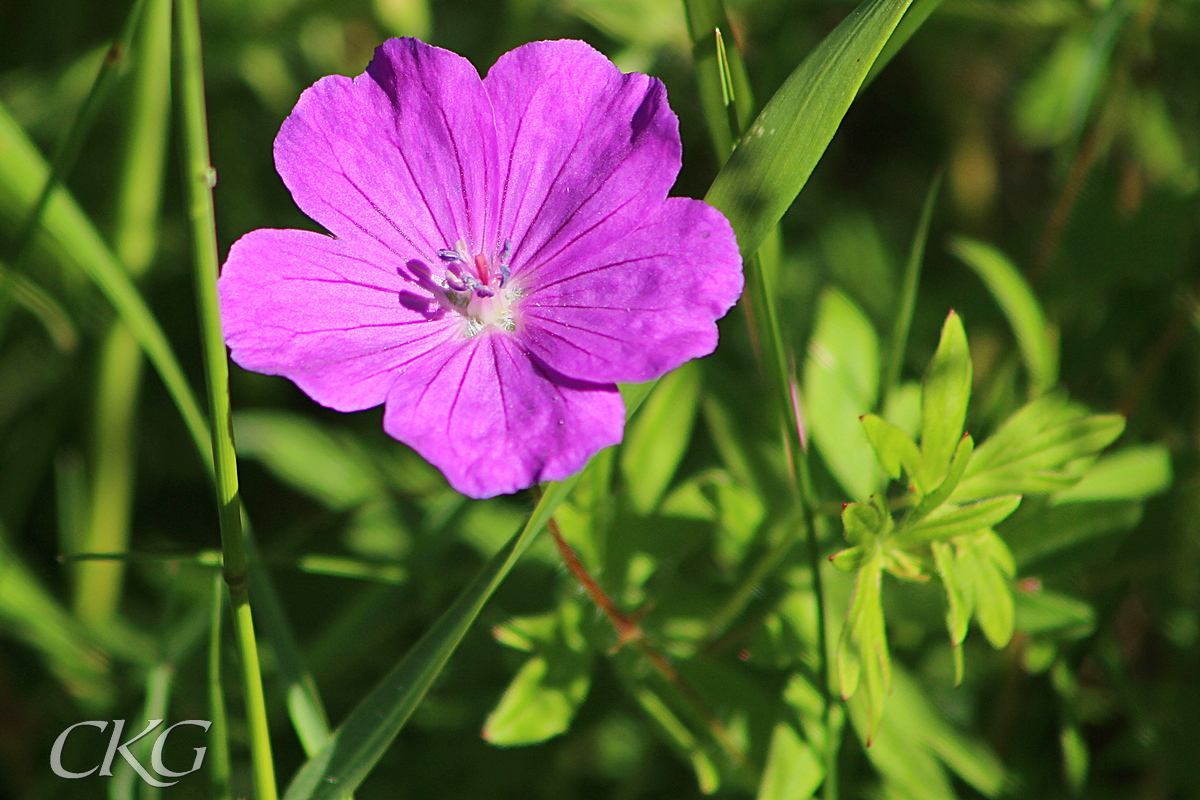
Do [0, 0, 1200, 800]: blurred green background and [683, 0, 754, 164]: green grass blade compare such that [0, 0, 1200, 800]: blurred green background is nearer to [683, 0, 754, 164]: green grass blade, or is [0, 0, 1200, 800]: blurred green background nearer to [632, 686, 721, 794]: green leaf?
[632, 686, 721, 794]: green leaf

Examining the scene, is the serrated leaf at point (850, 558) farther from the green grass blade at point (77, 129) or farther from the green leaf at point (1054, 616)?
the green grass blade at point (77, 129)

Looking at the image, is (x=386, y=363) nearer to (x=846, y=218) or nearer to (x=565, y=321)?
(x=565, y=321)

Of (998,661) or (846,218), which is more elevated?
(846,218)

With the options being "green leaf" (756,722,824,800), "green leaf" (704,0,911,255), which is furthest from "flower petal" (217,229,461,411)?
"green leaf" (756,722,824,800)

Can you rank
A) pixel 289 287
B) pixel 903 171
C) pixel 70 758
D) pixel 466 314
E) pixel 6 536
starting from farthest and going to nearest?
pixel 903 171 → pixel 6 536 → pixel 70 758 → pixel 466 314 → pixel 289 287

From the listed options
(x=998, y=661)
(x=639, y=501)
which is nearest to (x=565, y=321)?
(x=639, y=501)

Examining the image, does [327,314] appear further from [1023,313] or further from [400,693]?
[1023,313]
